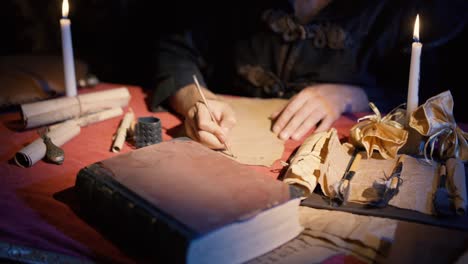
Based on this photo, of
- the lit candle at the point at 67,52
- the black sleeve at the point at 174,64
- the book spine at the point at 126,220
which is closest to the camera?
the book spine at the point at 126,220

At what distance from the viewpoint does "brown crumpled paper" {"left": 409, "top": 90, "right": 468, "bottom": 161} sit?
3.73 feet

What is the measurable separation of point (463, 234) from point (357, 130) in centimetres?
40

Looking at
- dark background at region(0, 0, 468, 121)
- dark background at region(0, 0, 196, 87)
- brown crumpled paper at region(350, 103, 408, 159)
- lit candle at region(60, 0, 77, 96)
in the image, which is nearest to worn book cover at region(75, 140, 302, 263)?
brown crumpled paper at region(350, 103, 408, 159)

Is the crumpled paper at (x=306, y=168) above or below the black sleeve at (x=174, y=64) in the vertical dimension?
below

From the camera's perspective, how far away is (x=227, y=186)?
900mm

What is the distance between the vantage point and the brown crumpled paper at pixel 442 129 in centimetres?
114

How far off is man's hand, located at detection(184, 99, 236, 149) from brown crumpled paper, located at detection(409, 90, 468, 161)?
0.46 meters

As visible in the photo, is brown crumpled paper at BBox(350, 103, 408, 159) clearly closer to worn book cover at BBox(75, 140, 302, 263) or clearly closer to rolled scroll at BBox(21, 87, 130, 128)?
worn book cover at BBox(75, 140, 302, 263)

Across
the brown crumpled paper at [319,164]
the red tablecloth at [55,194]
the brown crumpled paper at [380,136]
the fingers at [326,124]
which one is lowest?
the red tablecloth at [55,194]

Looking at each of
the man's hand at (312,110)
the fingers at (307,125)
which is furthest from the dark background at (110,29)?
the fingers at (307,125)

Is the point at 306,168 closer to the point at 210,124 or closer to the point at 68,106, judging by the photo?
the point at 210,124

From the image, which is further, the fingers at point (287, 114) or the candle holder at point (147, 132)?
the fingers at point (287, 114)

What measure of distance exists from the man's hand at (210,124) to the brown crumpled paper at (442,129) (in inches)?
18.1

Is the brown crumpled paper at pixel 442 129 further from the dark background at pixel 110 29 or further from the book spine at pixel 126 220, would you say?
the dark background at pixel 110 29
